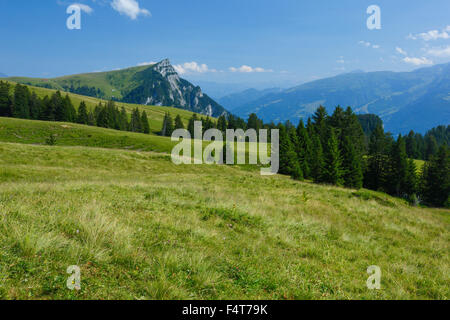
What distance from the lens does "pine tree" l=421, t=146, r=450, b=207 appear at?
199 feet

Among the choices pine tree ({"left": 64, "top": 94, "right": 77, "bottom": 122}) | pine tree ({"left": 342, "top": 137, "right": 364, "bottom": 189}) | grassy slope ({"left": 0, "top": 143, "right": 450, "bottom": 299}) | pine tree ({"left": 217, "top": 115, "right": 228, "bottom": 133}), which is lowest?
pine tree ({"left": 342, "top": 137, "right": 364, "bottom": 189})

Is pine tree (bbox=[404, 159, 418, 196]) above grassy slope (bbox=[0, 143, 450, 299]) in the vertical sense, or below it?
below

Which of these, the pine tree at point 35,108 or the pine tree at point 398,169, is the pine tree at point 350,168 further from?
the pine tree at point 35,108

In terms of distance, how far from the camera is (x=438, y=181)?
61.4m

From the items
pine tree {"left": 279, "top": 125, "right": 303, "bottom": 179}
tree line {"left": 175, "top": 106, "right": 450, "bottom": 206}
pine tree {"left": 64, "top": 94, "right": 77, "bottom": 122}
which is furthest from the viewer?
pine tree {"left": 64, "top": 94, "right": 77, "bottom": 122}

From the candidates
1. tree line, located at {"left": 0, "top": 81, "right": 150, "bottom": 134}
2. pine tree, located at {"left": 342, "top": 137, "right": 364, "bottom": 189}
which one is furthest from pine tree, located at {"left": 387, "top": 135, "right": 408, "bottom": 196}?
tree line, located at {"left": 0, "top": 81, "right": 150, "bottom": 134}

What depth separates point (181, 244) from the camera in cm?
542

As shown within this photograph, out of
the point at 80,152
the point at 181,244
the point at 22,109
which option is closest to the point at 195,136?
the point at 22,109

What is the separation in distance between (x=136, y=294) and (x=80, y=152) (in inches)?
1328

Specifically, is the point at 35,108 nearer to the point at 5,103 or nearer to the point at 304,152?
the point at 5,103

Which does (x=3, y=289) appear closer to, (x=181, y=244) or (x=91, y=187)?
(x=181, y=244)

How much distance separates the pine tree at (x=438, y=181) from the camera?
6072cm

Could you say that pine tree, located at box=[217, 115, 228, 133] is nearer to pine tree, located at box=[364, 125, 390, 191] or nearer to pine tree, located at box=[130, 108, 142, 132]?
pine tree, located at box=[130, 108, 142, 132]

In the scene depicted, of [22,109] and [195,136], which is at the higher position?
[22,109]
